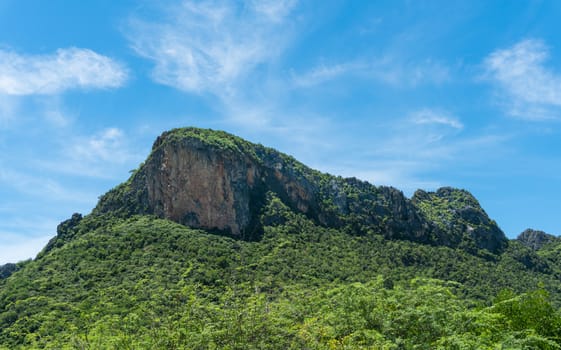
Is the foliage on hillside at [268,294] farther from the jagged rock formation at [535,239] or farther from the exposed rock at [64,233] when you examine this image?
the jagged rock formation at [535,239]

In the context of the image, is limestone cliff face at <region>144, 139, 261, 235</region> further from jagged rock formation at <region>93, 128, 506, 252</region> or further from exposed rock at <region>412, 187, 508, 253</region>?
exposed rock at <region>412, 187, 508, 253</region>

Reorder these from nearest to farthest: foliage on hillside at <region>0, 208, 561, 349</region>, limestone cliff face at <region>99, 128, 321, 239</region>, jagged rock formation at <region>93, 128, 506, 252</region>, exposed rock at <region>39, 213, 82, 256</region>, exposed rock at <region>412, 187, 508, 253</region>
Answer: foliage on hillside at <region>0, 208, 561, 349</region>, limestone cliff face at <region>99, 128, 321, 239</region>, jagged rock formation at <region>93, 128, 506, 252</region>, exposed rock at <region>39, 213, 82, 256</region>, exposed rock at <region>412, 187, 508, 253</region>

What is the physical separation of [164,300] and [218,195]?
206 ft

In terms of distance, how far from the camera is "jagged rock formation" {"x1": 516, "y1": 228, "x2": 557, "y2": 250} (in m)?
147

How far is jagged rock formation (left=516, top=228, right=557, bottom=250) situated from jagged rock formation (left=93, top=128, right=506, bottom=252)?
27.9m

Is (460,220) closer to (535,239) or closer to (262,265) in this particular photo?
(535,239)

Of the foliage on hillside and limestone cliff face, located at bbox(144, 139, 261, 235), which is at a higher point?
limestone cliff face, located at bbox(144, 139, 261, 235)

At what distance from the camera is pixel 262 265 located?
70.8 metres

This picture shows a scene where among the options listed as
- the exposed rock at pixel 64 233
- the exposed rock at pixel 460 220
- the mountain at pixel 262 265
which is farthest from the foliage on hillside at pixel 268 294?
the exposed rock at pixel 460 220

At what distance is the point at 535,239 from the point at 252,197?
3871 inches

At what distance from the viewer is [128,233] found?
256 feet

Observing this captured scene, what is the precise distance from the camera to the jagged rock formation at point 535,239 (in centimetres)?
14675

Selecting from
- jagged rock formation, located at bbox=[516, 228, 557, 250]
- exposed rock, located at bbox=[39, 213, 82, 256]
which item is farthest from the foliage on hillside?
jagged rock formation, located at bbox=[516, 228, 557, 250]

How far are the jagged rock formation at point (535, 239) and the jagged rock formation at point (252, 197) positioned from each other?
27.9m
